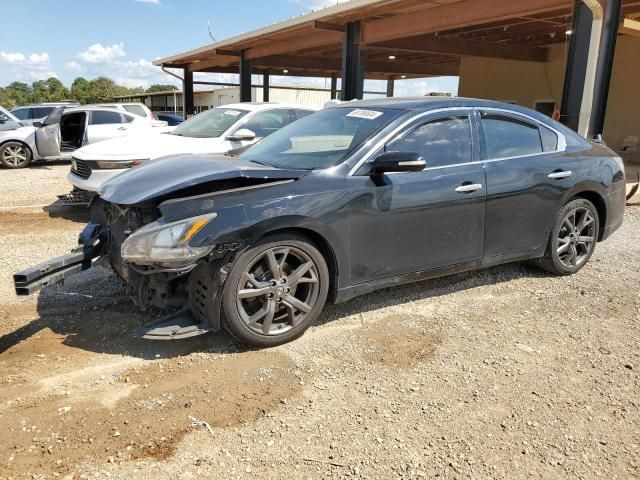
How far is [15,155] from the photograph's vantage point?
514 inches

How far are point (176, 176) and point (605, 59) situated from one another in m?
9.05

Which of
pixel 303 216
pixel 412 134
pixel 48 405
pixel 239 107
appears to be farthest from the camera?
pixel 239 107

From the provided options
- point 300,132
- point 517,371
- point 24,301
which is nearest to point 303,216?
point 300,132

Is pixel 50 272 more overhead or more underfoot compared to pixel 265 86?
more underfoot

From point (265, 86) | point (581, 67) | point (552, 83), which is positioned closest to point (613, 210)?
point (581, 67)

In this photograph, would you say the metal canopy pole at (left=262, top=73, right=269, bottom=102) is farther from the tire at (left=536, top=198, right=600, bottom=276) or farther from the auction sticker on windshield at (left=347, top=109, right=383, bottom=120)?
the auction sticker on windshield at (left=347, top=109, right=383, bottom=120)

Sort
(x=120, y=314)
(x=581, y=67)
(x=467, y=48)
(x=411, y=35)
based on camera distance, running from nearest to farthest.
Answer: (x=120, y=314) < (x=581, y=67) < (x=411, y=35) < (x=467, y=48)

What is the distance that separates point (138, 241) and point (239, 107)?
5.61m

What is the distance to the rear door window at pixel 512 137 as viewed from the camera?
4.50m

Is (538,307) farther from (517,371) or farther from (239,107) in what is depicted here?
(239,107)

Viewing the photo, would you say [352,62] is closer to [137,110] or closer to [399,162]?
[137,110]

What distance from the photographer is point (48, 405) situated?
2.91m

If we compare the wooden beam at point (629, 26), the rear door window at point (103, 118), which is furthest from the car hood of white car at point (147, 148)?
the wooden beam at point (629, 26)

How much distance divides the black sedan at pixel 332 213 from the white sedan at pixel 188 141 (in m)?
3.15
